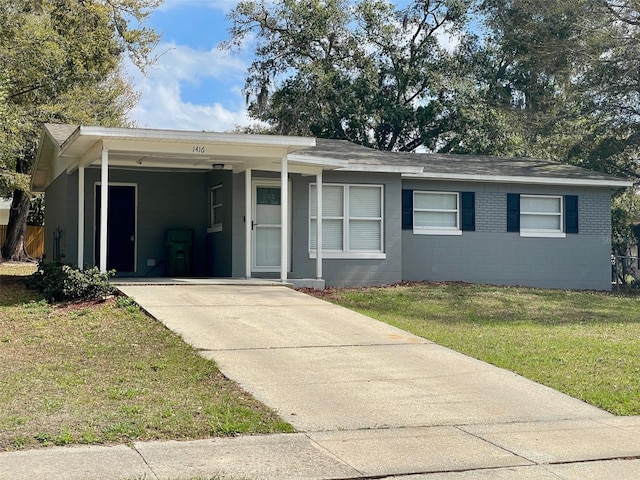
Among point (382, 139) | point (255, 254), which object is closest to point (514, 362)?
point (255, 254)

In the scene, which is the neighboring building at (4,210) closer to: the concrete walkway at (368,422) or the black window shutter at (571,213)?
the black window shutter at (571,213)

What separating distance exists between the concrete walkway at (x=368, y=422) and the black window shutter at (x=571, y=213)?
10.9m

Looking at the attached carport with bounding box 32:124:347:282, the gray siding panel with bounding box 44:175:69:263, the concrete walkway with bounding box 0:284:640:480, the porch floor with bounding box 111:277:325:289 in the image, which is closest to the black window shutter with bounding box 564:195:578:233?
the attached carport with bounding box 32:124:347:282

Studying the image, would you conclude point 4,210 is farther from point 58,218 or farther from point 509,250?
point 509,250

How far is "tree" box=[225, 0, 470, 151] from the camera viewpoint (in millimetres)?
34688

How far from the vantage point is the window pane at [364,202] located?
19.0 meters

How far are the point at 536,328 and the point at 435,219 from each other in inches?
291

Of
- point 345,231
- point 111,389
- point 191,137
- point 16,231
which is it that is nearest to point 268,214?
point 345,231

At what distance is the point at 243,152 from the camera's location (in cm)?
1602

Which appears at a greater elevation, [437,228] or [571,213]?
[571,213]

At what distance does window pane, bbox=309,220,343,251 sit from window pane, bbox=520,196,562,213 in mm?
5471

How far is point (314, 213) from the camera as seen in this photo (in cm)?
Answer: 1880

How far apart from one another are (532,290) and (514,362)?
922 centimetres

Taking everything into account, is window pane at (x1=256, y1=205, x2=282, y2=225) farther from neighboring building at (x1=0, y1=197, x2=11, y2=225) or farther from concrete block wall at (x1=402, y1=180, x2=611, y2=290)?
neighboring building at (x1=0, y1=197, x2=11, y2=225)
